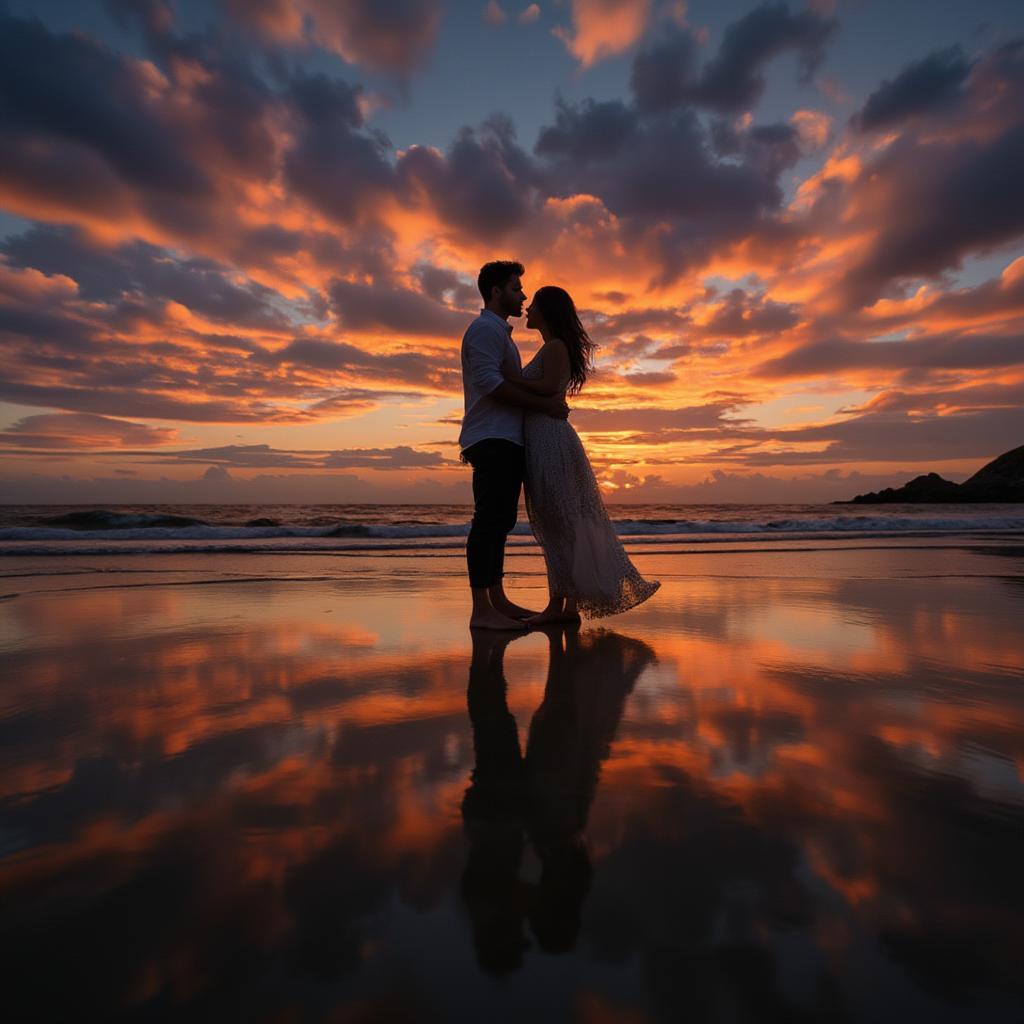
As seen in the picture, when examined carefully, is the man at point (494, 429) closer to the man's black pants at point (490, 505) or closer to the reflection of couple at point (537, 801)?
the man's black pants at point (490, 505)

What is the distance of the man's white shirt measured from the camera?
3.49 meters

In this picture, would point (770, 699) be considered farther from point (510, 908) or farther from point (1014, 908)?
point (510, 908)

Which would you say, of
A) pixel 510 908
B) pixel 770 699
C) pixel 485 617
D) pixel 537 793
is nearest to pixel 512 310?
pixel 485 617

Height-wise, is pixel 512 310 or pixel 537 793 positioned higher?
pixel 512 310

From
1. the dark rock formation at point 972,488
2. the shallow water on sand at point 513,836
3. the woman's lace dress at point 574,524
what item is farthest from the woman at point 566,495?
the dark rock formation at point 972,488

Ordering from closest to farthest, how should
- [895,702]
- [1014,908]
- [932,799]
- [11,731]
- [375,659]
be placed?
[1014,908]
[932,799]
[11,731]
[895,702]
[375,659]

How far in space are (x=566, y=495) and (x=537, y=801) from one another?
7.92 ft

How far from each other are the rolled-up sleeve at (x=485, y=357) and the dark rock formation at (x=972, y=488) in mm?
49602

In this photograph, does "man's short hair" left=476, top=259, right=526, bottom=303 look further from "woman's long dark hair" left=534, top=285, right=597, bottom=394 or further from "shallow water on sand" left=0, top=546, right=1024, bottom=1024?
"shallow water on sand" left=0, top=546, right=1024, bottom=1024

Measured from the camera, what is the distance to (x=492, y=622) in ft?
11.3

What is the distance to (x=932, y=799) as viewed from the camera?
1372 millimetres

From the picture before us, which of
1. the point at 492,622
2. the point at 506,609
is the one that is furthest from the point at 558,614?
the point at 492,622

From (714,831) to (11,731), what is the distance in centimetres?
195

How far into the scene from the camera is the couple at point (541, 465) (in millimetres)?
A: 3602
